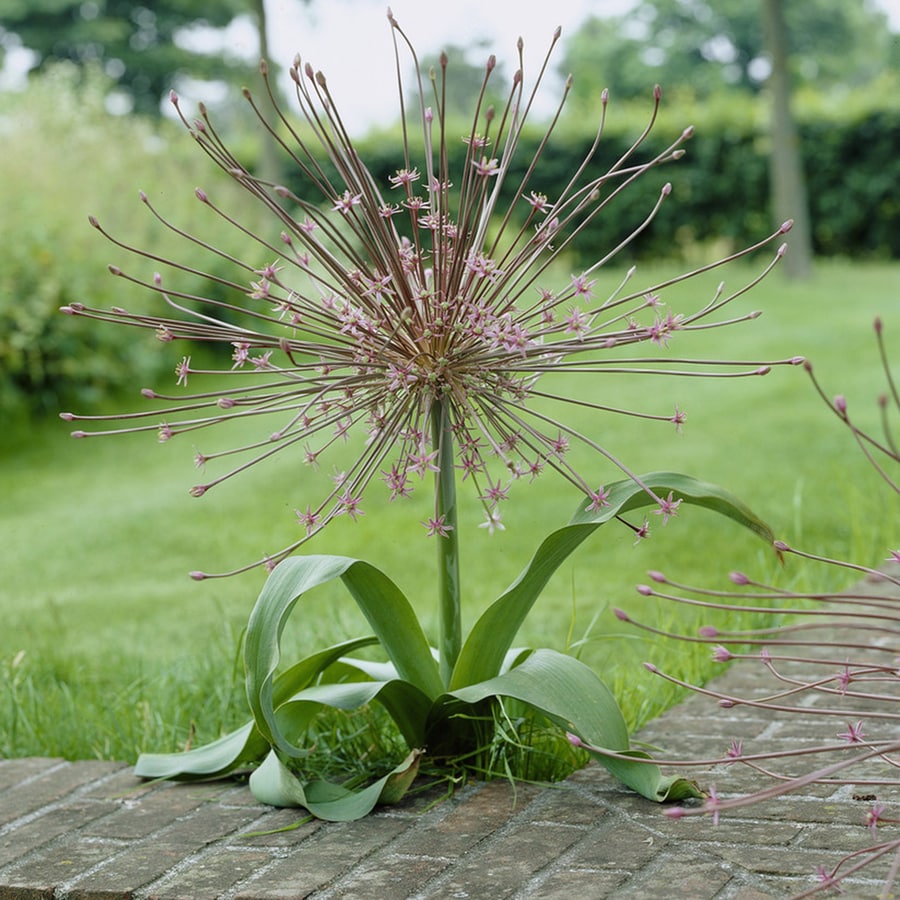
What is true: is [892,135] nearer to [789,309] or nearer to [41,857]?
[789,309]

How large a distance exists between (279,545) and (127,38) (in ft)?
99.4

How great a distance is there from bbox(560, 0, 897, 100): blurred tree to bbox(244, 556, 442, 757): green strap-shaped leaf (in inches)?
1532

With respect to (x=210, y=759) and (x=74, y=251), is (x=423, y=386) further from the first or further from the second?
(x=74, y=251)

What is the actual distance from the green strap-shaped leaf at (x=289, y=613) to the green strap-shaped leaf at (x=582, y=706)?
0.13m

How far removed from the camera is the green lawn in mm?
3436

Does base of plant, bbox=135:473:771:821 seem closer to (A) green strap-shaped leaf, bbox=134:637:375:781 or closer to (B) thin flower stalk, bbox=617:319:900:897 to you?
(A) green strap-shaped leaf, bbox=134:637:375:781

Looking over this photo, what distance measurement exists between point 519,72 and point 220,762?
59.2 inches

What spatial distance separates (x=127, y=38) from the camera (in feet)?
107

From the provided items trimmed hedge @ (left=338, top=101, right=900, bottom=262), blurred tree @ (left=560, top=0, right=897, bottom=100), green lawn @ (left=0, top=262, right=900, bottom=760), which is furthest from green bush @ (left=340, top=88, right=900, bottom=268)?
blurred tree @ (left=560, top=0, right=897, bottom=100)

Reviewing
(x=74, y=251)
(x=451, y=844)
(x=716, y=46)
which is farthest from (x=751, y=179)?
(x=716, y=46)

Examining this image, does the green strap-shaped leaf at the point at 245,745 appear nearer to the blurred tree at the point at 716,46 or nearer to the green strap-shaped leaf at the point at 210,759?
the green strap-shaped leaf at the point at 210,759

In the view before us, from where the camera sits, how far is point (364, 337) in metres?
2.33

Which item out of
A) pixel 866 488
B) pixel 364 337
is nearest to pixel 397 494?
pixel 364 337

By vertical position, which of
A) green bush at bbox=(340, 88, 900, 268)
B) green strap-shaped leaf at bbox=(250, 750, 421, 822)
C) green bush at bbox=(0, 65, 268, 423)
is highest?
green bush at bbox=(340, 88, 900, 268)
